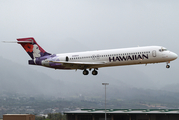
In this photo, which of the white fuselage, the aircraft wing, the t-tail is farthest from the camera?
the t-tail

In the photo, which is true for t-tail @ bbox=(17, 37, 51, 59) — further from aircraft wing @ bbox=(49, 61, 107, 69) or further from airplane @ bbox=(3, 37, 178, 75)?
aircraft wing @ bbox=(49, 61, 107, 69)

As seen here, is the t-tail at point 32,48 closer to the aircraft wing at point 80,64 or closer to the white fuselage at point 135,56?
the aircraft wing at point 80,64

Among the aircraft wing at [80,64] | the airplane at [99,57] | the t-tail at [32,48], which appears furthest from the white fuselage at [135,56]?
the t-tail at [32,48]

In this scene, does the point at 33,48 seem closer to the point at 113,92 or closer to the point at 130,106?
the point at 130,106

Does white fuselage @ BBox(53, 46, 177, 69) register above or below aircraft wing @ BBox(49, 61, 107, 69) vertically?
above

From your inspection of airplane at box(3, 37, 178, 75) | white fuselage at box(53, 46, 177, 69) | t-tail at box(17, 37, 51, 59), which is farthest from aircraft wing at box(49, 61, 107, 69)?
t-tail at box(17, 37, 51, 59)

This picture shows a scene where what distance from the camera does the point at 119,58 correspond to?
164 ft

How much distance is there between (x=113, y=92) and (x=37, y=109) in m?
55.1

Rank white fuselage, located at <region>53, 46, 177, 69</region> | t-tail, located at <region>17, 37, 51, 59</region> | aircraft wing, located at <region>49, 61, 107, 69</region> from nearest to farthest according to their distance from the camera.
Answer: white fuselage, located at <region>53, 46, 177, 69</region> < aircraft wing, located at <region>49, 61, 107, 69</region> < t-tail, located at <region>17, 37, 51, 59</region>

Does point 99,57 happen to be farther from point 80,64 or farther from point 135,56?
point 135,56

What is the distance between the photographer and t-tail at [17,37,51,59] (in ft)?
196

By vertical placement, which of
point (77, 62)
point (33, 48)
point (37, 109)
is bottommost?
point (37, 109)

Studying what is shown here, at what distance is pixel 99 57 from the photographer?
51969 mm

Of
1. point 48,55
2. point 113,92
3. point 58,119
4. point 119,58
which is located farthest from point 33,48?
point 113,92
